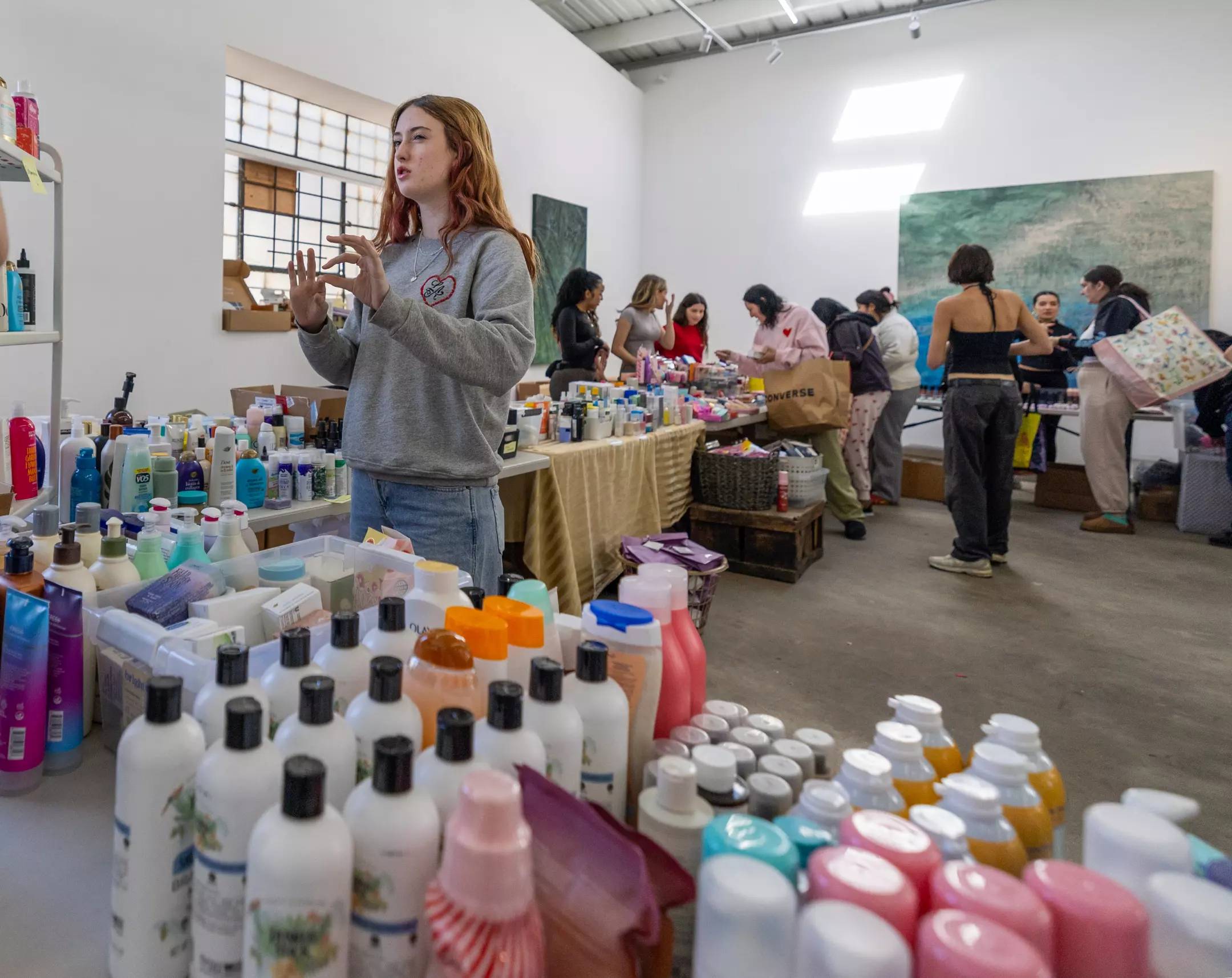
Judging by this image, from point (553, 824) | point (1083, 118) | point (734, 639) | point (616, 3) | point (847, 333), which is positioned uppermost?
point (616, 3)

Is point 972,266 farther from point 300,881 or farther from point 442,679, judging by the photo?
point 300,881

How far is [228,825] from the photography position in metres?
0.63

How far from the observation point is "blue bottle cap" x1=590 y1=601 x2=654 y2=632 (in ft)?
2.96

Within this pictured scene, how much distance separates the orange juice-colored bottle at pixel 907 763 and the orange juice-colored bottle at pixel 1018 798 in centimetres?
5

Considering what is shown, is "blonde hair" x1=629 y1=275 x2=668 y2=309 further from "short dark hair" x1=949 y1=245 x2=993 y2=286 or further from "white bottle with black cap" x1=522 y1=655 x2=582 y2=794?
"white bottle with black cap" x1=522 y1=655 x2=582 y2=794

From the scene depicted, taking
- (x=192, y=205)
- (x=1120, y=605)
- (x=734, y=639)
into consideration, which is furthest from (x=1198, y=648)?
→ (x=192, y=205)

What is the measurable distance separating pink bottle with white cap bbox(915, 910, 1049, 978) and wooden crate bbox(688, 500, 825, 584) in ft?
12.2

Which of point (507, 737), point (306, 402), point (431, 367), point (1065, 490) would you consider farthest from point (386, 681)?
point (1065, 490)

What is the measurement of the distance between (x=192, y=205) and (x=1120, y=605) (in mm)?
5344

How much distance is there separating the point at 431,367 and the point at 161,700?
0.93m

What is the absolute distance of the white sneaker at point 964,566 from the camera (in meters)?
4.42

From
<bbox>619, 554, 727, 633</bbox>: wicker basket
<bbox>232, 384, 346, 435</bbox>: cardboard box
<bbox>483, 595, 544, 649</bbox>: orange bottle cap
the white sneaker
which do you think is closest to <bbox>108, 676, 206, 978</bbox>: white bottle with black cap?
<bbox>483, 595, 544, 649</bbox>: orange bottle cap

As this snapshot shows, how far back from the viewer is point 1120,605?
4008mm

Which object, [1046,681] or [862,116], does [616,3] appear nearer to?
[862,116]
